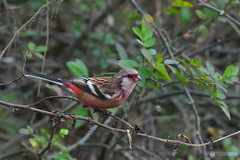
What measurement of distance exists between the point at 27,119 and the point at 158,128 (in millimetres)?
2361

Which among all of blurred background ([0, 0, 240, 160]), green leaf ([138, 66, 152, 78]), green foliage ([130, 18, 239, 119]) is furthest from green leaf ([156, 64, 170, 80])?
blurred background ([0, 0, 240, 160])

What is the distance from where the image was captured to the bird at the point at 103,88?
3659 millimetres

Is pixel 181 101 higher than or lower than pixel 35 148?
lower

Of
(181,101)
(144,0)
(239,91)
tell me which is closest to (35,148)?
(181,101)

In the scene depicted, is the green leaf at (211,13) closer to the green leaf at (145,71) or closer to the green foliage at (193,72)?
the green foliage at (193,72)

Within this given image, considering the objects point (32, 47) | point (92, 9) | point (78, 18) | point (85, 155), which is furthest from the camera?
point (78, 18)

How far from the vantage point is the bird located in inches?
144

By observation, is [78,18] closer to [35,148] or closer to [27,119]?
[27,119]

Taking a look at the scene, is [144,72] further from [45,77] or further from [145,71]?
[45,77]

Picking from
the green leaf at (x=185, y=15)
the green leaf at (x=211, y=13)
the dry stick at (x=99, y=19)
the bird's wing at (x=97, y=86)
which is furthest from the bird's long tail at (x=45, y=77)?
the green leaf at (x=185, y=15)

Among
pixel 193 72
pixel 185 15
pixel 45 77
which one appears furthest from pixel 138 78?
pixel 185 15

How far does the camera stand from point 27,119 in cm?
621

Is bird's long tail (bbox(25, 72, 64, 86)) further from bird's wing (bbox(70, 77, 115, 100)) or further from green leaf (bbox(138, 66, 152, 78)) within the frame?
green leaf (bbox(138, 66, 152, 78))

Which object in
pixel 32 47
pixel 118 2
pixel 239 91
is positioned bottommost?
pixel 239 91
